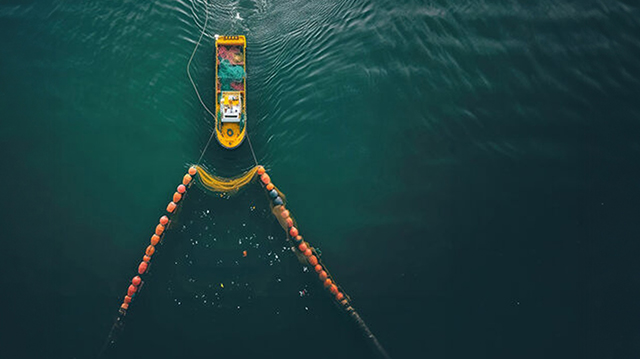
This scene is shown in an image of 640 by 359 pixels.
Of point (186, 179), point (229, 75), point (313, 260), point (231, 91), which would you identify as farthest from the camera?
point (229, 75)

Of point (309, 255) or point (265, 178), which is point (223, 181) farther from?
point (309, 255)

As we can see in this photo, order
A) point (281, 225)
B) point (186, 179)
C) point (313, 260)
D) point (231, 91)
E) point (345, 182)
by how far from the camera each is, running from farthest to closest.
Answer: point (231, 91) < point (345, 182) < point (281, 225) < point (313, 260) < point (186, 179)

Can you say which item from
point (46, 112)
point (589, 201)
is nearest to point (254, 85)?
point (46, 112)

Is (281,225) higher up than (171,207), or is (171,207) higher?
(171,207)

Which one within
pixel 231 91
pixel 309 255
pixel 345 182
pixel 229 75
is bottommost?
pixel 309 255

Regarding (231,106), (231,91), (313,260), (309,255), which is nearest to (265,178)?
(231,106)

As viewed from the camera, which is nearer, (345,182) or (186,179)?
(186,179)

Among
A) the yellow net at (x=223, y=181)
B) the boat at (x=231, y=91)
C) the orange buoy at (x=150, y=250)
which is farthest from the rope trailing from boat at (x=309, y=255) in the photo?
the orange buoy at (x=150, y=250)
